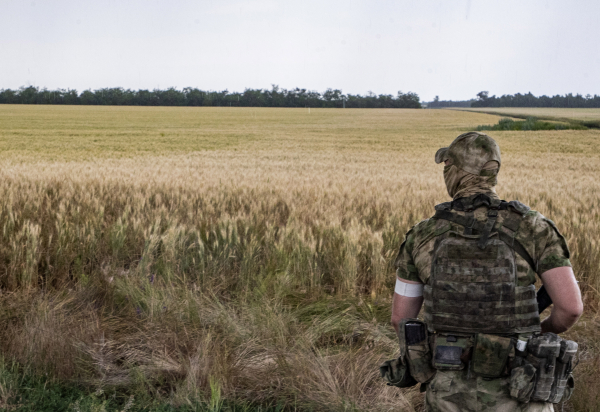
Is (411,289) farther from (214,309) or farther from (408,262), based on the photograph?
(214,309)

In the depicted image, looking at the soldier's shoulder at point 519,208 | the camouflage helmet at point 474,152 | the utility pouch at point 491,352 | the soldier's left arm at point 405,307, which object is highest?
the camouflage helmet at point 474,152

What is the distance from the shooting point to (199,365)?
2943 millimetres

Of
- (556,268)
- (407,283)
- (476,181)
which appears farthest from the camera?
(407,283)

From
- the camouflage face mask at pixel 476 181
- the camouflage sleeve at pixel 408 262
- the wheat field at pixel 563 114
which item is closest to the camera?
the camouflage face mask at pixel 476 181

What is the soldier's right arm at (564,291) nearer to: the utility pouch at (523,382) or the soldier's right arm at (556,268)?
the soldier's right arm at (556,268)

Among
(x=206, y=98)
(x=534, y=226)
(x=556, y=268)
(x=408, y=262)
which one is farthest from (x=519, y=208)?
(x=206, y=98)

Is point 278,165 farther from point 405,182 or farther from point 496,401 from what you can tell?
point 496,401

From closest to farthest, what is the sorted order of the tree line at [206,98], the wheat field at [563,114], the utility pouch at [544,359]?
1. the utility pouch at [544,359]
2. the wheat field at [563,114]
3. the tree line at [206,98]

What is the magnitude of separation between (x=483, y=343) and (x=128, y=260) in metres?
3.76

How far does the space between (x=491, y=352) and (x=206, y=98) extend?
111 m

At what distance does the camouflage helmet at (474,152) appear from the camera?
6.07ft

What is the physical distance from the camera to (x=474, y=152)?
1854 mm

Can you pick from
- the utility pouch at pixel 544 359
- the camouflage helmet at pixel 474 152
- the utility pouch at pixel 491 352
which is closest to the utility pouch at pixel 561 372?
the utility pouch at pixel 544 359

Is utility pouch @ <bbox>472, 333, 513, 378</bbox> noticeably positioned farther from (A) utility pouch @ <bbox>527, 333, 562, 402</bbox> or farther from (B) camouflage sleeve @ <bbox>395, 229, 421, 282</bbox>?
(B) camouflage sleeve @ <bbox>395, 229, 421, 282</bbox>
